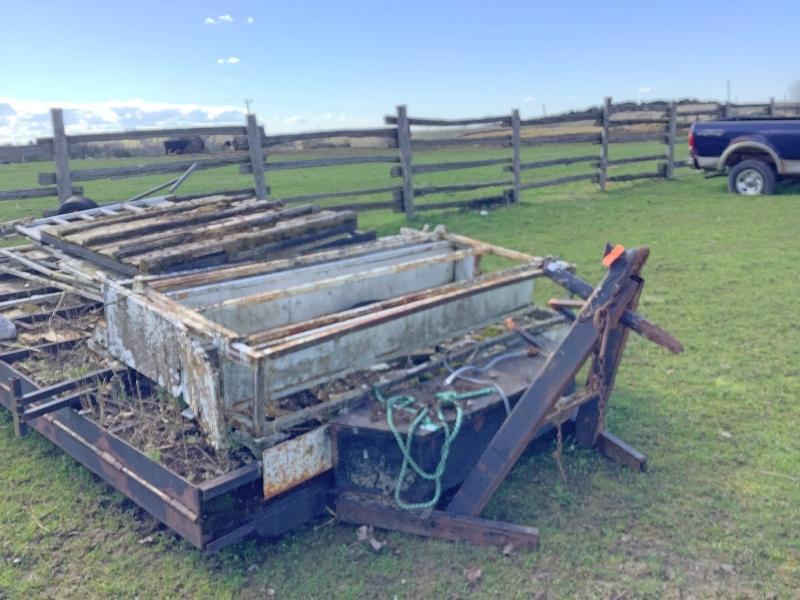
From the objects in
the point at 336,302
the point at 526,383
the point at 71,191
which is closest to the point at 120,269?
the point at 336,302

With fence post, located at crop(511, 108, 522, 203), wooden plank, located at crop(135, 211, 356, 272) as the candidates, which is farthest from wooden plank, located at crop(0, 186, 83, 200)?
fence post, located at crop(511, 108, 522, 203)

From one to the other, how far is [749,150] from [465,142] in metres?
5.00

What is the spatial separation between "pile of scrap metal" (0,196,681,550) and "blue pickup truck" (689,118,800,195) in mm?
9649

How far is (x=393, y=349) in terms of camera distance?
3.66m

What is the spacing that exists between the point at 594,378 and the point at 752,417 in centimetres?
A: 131

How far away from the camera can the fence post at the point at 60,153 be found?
323 inches

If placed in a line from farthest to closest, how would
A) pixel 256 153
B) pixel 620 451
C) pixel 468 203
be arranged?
1. pixel 468 203
2. pixel 256 153
3. pixel 620 451

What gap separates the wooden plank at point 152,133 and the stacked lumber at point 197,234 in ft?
10.4

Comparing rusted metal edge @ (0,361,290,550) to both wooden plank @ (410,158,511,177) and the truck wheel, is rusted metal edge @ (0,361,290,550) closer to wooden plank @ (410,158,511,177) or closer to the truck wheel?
wooden plank @ (410,158,511,177)

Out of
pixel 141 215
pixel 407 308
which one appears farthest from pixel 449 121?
pixel 407 308

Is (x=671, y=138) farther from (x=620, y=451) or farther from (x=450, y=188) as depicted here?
(x=620, y=451)

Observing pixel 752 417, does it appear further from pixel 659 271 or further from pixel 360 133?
pixel 360 133

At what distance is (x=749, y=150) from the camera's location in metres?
12.6

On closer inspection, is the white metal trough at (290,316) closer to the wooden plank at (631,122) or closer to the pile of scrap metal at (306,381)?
the pile of scrap metal at (306,381)
